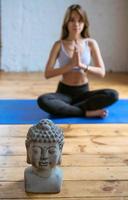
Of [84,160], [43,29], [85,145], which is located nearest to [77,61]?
[85,145]

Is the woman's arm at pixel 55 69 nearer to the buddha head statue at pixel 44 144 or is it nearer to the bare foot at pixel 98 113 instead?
the bare foot at pixel 98 113

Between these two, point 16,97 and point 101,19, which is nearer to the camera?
point 16,97

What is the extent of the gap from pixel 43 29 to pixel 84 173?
2.78 metres

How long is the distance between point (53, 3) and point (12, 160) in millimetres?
2694

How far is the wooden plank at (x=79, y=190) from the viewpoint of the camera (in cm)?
149

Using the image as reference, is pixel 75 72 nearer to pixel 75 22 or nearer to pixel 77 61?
pixel 77 61

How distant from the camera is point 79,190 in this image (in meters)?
1.53

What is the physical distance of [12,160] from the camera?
1.81m

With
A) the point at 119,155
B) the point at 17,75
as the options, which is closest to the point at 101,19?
the point at 17,75

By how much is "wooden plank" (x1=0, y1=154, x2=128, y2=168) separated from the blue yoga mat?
57 centimetres

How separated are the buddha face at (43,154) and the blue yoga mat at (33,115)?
962 mm

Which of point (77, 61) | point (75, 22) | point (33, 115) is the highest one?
point (75, 22)

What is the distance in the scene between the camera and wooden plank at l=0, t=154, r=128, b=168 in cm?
177

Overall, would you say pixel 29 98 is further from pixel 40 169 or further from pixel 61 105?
pixel 40 169
